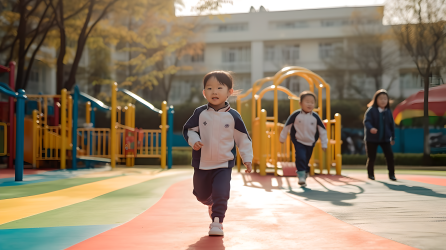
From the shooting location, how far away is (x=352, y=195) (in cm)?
579

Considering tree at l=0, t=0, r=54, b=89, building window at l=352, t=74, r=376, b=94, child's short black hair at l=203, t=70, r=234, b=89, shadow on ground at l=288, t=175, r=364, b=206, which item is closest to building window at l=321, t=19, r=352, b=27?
building window at l=352, t=74, r=376, b=94

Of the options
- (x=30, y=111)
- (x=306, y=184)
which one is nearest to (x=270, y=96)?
(x=30, y=111)

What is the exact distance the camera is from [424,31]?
51.5ft

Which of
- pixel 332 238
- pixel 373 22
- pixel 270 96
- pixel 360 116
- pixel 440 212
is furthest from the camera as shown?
pixel 270 96

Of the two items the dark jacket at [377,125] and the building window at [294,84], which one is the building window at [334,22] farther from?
the dark jacket at [377,125]

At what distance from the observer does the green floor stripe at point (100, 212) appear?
3809 millimetres

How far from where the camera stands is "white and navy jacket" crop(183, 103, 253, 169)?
147 inches

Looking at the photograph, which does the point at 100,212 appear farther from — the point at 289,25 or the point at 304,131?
the point at 289,25

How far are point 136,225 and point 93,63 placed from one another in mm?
22897

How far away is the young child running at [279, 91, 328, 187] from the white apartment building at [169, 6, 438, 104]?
2730 centimetres

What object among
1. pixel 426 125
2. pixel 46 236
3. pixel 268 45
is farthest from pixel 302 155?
pixel 268 45

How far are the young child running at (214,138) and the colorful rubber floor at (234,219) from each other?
1.33 feet

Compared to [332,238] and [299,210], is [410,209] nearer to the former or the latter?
[299,210]

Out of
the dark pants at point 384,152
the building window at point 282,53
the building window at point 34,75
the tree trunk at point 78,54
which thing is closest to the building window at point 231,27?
the building window at point 282,53
